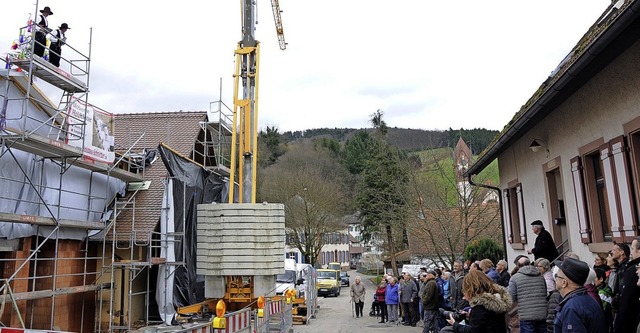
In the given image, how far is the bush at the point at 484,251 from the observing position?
18.7 metres

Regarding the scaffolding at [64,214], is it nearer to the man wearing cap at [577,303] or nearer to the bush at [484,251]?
the man wearing cap at [577,303]

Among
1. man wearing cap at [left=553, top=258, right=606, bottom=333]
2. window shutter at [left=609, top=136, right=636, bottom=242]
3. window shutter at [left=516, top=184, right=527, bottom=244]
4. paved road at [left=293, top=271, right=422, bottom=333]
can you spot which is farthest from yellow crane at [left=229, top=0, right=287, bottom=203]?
man wearing cap at [left=553, top=258, right=606, bottom=333]

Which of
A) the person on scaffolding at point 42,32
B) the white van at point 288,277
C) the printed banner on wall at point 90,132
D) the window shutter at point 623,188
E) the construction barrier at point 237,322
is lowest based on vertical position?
the construction barrier at point 237,322

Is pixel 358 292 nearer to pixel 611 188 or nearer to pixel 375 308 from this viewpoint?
pixel 375 308

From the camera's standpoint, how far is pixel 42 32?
1095 cm

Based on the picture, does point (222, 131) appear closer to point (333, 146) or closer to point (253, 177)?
point (253, 177)

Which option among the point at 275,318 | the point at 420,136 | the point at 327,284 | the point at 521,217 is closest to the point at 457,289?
the point at 521,217

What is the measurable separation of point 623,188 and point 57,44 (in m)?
11.9

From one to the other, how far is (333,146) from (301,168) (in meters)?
30.4

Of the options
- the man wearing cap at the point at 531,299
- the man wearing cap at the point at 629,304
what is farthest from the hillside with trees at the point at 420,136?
the man wearing cap at the point at 629,304

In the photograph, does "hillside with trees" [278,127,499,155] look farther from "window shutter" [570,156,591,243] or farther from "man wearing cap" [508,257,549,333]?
"man wearing cap" [508,257,549,333]

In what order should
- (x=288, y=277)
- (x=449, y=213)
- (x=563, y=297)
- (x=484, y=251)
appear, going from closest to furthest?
(x=563, y=297)
(x=484, y=251)
(x=288, y=277)
(x=449, y=213)

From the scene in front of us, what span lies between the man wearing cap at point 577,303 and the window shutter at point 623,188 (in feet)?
9.18

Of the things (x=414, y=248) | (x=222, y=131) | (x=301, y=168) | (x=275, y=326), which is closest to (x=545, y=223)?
(x=275, y=326)
